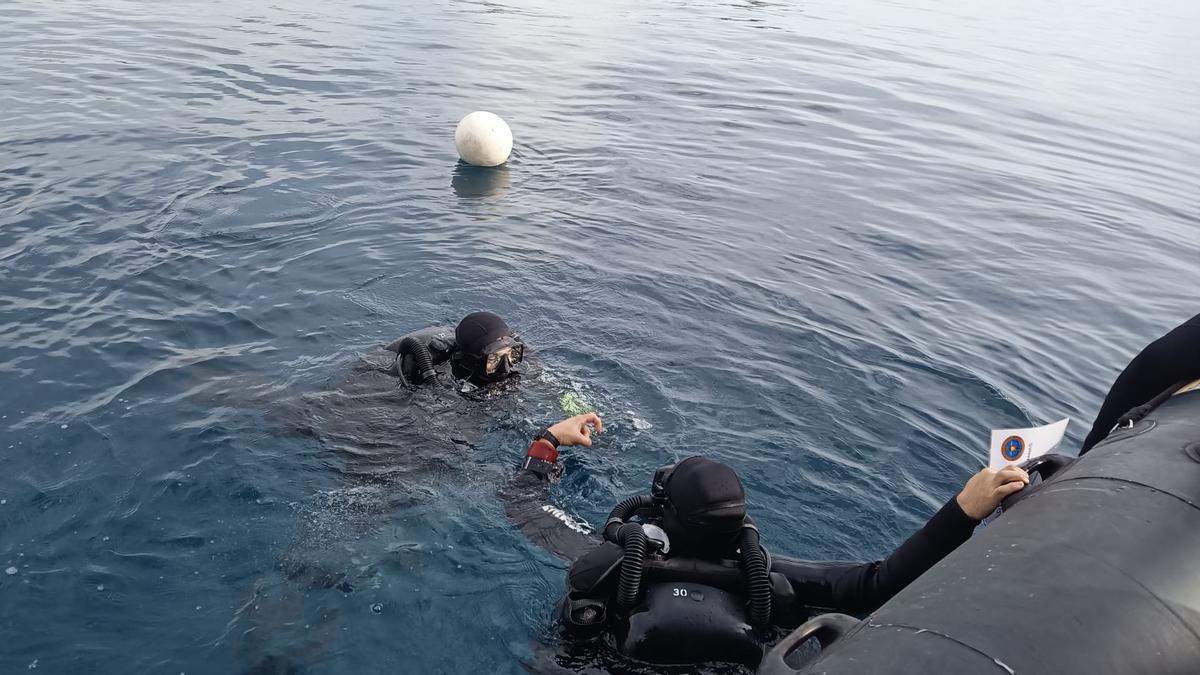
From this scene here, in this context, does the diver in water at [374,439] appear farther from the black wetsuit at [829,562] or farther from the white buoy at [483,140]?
the white buoy at [483,140]

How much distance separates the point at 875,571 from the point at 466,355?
10.6 ft

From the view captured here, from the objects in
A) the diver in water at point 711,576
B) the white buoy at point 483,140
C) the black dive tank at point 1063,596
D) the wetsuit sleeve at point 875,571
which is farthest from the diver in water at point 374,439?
the white buoy at point 483,140

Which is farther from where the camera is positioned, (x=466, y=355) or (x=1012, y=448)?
(x=466, y=355)

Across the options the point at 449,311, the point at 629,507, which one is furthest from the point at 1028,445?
the point at 449,311

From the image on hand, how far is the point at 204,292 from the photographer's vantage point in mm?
8367

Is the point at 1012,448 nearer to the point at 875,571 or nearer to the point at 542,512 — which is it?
the point at 875,571

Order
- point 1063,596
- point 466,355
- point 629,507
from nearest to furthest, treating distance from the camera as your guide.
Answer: point 1063,596 < point 629,507 < point 466,355

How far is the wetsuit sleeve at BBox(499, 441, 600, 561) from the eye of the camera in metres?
5.06

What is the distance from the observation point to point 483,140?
12.6 m

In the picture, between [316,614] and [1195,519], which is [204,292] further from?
[1195,519]

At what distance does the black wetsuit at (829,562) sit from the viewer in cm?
381

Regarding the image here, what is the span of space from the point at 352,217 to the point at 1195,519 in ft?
31.1

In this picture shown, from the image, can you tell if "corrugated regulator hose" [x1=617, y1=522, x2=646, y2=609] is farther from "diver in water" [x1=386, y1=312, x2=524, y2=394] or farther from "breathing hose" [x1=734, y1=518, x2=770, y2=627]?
"diver in water" [x1=386, y1=312, x2=524, y2=394]

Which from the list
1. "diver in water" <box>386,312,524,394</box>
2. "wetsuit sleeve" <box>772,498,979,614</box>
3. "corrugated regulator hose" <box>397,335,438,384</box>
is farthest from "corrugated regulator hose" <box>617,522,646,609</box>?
"corrugated regulator hose" <box>397,335,438,384</box>
